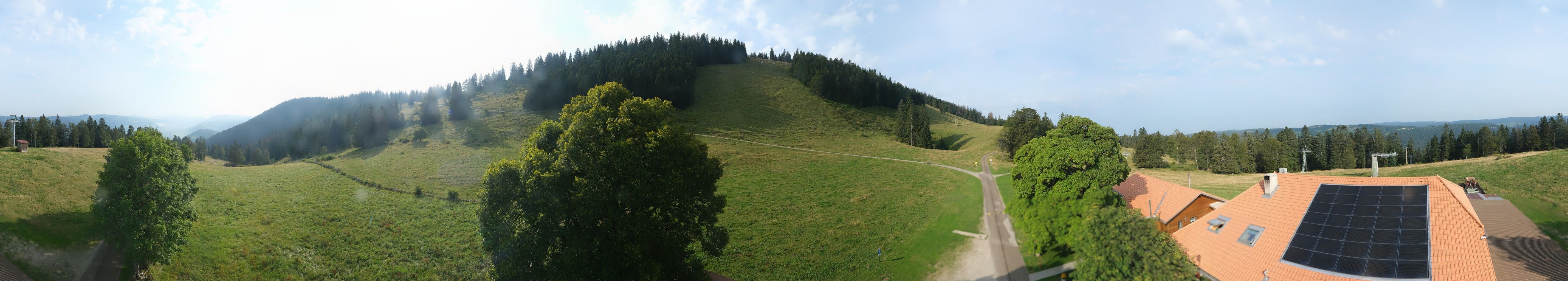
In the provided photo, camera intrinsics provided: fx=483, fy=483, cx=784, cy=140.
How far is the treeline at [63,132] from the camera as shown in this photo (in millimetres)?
43531

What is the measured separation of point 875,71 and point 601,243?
10755cm

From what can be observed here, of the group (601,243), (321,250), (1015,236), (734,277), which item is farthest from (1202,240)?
(321,250)

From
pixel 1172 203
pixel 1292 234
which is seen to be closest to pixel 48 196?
pixel 1292 234

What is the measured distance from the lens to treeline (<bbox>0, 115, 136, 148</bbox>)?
143ft

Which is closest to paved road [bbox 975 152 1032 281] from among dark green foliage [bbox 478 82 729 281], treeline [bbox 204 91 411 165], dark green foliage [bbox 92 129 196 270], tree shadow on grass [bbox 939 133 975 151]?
dark green foliage [bbox 478 82 729 281]

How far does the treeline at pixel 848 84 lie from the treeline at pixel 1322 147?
4296 cm

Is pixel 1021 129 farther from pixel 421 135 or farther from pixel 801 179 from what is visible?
pixel 421 135

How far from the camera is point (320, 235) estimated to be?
27938 mm

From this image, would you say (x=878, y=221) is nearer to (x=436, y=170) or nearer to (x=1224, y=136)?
(x=436, y=170)

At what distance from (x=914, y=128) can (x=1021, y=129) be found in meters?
20.8

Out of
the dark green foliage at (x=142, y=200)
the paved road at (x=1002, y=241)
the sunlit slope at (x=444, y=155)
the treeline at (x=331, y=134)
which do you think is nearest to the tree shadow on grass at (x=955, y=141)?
the paved road at (x=1002, y=241)

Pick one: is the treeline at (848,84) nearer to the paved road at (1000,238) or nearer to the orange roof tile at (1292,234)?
the paved road at (1000,238)

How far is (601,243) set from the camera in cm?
1488

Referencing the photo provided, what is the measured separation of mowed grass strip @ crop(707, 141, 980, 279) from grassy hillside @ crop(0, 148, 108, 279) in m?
27.9
